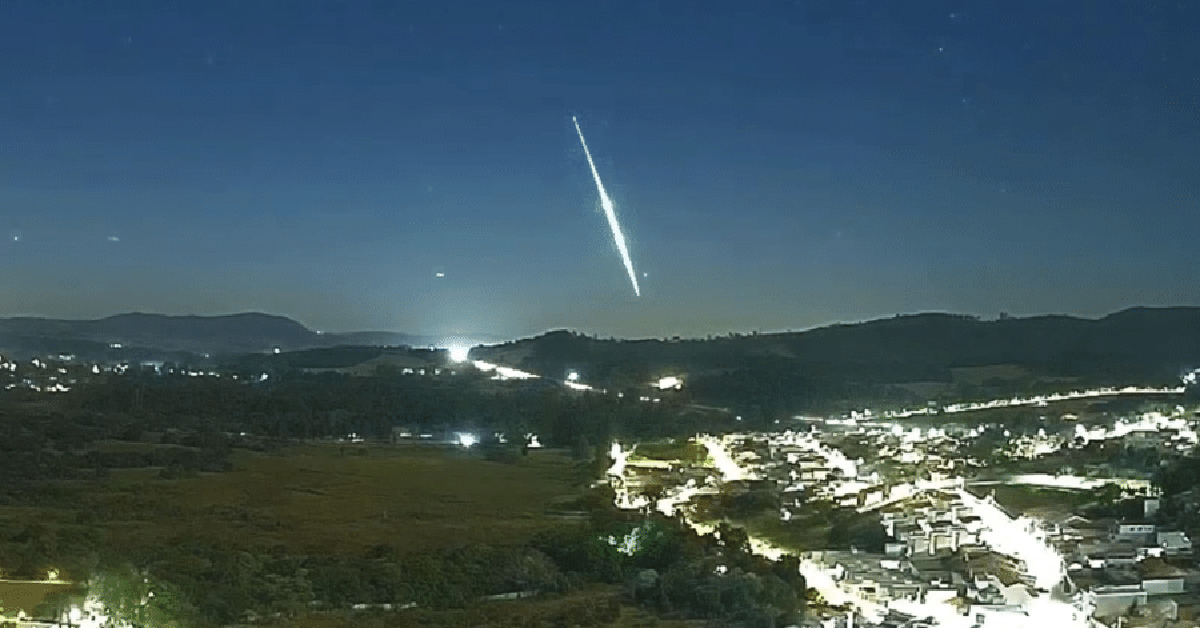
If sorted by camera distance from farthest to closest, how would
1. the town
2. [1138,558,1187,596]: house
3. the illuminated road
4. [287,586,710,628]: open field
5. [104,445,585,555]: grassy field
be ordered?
1. [104,445,585,555]: grassy field
2. the town
3. [1138,558,1187,596]: house
4. [287,586,710,628]: open field
5. the illuminated road

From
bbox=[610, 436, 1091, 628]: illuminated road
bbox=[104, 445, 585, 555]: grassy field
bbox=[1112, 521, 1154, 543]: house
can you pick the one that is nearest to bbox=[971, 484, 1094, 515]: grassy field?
bbox=[610, 436, 1091, 628]: illuminated road

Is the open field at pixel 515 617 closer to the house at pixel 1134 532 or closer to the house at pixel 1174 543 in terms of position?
the house at pixel 1174 543

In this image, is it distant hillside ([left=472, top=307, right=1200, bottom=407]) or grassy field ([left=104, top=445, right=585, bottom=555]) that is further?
distant hillside ([left=472, top=307, right=1200, bottom=407])

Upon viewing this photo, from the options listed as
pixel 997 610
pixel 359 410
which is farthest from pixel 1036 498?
pixel 359 410

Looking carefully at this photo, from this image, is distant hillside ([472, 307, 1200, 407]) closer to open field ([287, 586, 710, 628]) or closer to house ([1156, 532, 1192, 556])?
house ([1156, 532, 1192, 556])

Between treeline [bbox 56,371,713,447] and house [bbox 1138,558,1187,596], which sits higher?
treeline [bbox 56,371,713,447]

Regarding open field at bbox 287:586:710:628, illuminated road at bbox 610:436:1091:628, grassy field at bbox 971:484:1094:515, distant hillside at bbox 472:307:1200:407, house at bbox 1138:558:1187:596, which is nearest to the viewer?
illuminated road at bbox 610:436:1091:628

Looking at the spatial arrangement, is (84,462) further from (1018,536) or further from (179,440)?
(1018,536)

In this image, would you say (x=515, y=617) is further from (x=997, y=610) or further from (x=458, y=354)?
(x=458, y=354)

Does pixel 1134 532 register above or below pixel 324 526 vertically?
above
